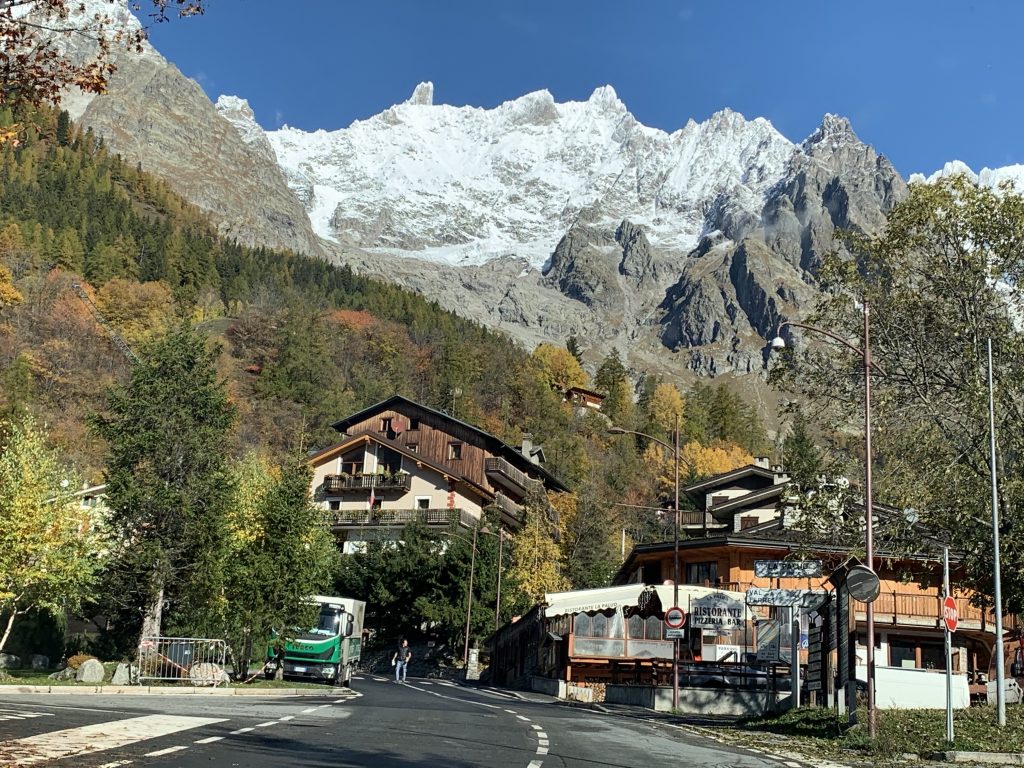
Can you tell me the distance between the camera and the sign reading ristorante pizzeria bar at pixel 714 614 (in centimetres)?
3522

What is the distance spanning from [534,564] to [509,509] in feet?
44.6

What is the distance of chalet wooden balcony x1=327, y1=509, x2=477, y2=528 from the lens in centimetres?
7388

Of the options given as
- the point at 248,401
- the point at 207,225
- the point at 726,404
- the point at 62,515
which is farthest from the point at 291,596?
the point at 207,225

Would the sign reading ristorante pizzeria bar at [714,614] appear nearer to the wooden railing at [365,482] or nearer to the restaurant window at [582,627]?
the restaurant window at [582,627]

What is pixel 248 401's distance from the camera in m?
94.1

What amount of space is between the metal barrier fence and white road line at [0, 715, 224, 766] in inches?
536

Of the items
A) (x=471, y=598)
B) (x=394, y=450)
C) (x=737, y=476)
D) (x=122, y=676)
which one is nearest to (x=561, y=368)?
(x=394, y=450)

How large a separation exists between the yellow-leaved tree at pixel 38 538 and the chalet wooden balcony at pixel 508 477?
144 ft

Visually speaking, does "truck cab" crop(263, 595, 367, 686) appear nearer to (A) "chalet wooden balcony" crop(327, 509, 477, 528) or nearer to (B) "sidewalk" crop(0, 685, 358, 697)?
(B) "sidewalk" crop(0, 685, 358, 697)

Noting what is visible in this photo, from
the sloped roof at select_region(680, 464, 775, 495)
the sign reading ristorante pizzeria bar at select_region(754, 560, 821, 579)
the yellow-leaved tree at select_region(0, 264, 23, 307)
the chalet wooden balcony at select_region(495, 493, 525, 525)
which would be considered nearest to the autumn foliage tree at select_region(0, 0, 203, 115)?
the sign reading ristorante pizzeria bar at select_region(754, 560, 821, 579)

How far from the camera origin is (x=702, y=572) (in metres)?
50.3

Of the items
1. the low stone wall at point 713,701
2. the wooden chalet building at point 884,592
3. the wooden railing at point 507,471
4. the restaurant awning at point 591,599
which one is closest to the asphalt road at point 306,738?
the low stone wall at point 713,701

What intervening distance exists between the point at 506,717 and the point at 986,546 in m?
13.2

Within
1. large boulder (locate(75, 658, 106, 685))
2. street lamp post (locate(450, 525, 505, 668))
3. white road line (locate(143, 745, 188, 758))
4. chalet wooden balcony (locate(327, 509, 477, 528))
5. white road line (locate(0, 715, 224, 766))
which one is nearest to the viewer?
white road line (locate(0, 715, 224, 766))
